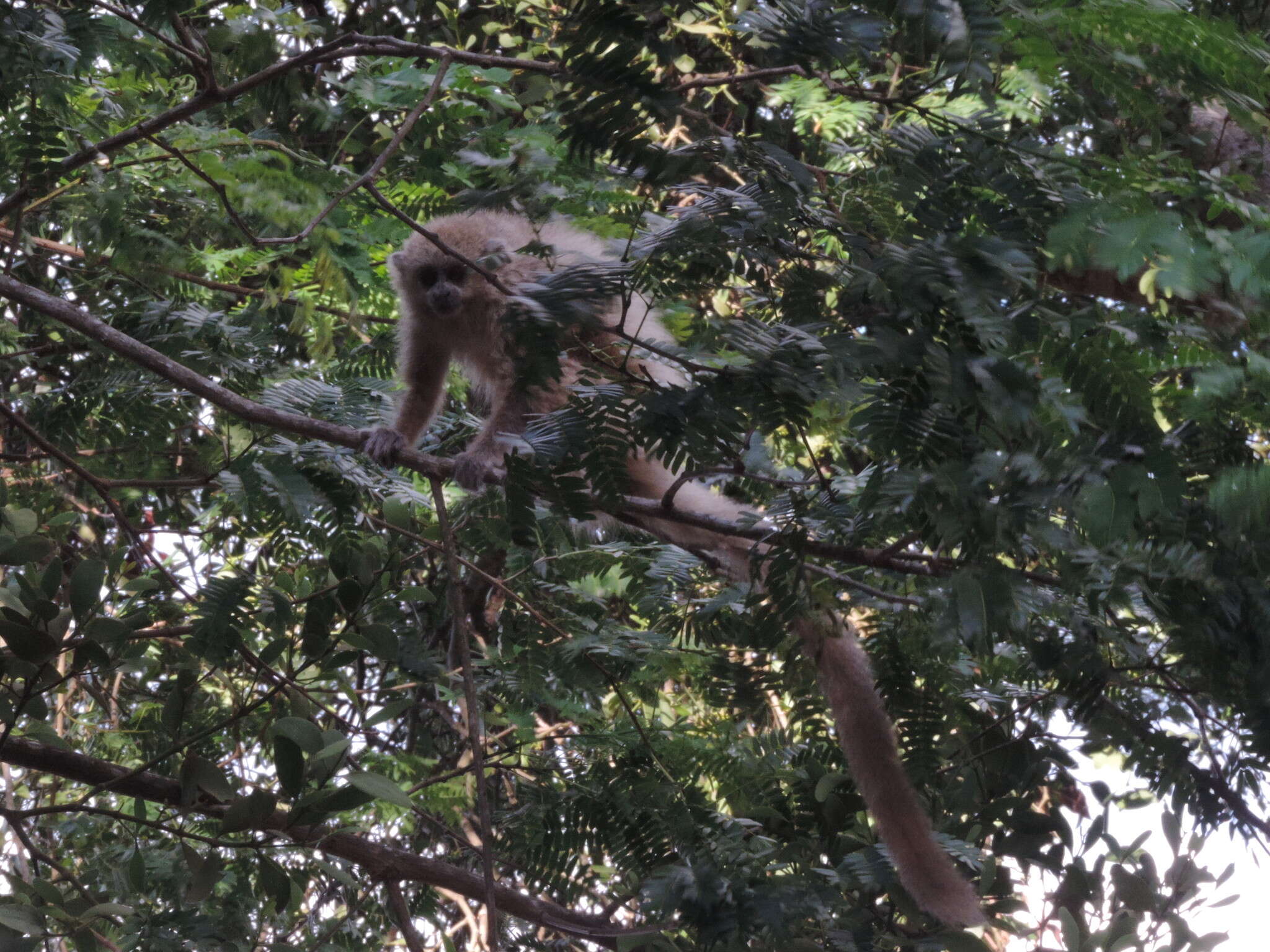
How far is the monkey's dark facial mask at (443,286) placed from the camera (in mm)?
4941

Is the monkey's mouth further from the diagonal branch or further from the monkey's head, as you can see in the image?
the diagonal branch

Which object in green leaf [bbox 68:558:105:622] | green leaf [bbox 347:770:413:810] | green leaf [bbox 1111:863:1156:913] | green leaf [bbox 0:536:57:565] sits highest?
green leaf [bbox 0:536:57:565]

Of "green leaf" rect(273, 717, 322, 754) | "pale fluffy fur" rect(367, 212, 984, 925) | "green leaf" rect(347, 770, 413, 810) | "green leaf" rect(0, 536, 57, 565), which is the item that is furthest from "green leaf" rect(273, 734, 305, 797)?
"pale fluffy fur" rect(367, 212, 984, 925)

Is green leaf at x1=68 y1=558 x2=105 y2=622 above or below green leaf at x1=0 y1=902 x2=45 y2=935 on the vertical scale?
above

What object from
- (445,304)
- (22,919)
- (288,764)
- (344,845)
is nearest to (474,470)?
(445,304)

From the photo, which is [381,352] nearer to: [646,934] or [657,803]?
[657,803]

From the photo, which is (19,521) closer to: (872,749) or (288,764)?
(288,764)

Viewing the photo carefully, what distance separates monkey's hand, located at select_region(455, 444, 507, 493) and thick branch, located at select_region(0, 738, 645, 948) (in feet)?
4.47

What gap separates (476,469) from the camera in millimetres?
4016

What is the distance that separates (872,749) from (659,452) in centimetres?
180

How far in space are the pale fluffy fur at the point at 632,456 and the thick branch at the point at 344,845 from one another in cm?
89

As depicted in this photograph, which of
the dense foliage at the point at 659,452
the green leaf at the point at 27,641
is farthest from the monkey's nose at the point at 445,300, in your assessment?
the green leaf at the point at 27,641

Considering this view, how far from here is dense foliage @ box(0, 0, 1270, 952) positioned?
1826mm

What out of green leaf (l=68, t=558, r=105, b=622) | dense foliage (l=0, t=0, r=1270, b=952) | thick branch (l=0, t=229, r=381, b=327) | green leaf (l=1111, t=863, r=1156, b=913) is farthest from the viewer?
thick branch (l=0, t=229, r=381, b=327)
